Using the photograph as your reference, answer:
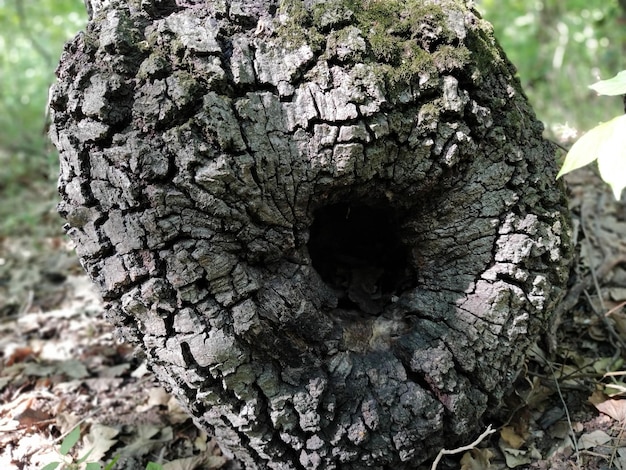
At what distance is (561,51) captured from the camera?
6.62 m

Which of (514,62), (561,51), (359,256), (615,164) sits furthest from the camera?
(514,62)

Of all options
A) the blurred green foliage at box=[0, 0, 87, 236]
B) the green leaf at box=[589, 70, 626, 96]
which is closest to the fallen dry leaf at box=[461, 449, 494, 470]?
the green leaf at box=[589, 70, 626, 96]

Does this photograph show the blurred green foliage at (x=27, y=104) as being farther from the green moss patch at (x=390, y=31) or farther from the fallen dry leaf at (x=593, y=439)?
the fallen dry leaf at (x=593, y=439)

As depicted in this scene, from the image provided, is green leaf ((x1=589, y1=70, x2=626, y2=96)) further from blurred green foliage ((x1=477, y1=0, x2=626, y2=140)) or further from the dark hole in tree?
blurred green foliage ((x1=477, y1=0, x2=626, y2=140))

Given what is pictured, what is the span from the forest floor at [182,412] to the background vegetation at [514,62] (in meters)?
2.72

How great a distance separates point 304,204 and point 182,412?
4.09 ft

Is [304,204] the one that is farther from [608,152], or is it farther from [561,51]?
[561,51]

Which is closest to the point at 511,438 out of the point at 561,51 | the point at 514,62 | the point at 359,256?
the point at 359,256

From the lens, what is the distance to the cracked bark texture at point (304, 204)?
1580 millimetres

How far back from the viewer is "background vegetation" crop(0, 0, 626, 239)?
602 cm

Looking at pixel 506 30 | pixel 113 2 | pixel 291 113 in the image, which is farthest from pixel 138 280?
pixel 506 30

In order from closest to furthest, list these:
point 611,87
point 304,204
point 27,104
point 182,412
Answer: point 611,87, point 304,204, point 182,412, point 27,104

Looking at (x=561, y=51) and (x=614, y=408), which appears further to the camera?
(x=561, y=51)

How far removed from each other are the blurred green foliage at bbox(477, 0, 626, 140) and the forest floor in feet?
13.0
